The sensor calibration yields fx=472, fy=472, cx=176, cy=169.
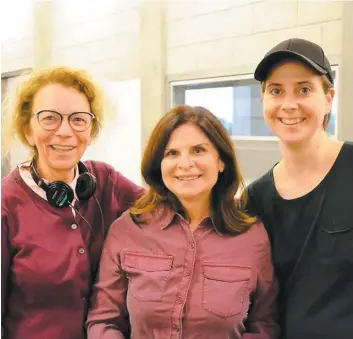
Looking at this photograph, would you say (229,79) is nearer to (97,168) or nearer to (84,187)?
(97,168)

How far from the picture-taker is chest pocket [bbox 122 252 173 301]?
1497mm

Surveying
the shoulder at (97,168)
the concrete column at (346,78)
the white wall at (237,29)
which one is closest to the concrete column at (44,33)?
the white wall at (237,29)

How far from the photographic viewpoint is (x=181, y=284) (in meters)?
1.49

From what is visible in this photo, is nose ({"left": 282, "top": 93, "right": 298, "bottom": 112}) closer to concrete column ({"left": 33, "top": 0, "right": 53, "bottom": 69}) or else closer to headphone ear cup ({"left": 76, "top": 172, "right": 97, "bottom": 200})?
headphone ear cup ({"left": 76, "top": 172, "right": 97, "bottom": 200})

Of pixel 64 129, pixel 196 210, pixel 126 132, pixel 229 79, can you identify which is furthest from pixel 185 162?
pixel 126 132

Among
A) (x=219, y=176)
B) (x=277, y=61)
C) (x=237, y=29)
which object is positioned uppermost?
(x=237, y=29)

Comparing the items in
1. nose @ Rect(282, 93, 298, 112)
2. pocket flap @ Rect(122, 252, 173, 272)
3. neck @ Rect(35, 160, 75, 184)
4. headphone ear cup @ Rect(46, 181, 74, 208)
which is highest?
nose @ Rect(282, 93, 298, 112)

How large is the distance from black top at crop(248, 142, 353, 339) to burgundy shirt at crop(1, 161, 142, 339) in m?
0.67

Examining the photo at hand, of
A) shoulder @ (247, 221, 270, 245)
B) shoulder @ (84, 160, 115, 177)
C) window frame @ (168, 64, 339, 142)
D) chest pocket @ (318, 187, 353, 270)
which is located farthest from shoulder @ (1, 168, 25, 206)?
window frame @ (168, 64, 339, 142)

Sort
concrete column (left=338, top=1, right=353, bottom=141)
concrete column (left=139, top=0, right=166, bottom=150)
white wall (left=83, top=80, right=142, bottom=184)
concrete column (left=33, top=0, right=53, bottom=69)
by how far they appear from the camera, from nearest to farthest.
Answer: concrete column (left=338, top=1, right=353, bottom=141) < concrete column (left=139, top=0, right=166, bottom=150) < white wall (left=83, top=80, right=142, bottom=184) < concrete column (left=33, top=0, right=53, bottom=69)

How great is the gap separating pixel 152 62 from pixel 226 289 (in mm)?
2793

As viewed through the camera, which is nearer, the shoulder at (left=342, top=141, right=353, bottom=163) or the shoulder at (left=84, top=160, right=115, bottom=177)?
the shoulder at (left=342, top=141, right=353, bottom=163)

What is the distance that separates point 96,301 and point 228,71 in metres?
2.27

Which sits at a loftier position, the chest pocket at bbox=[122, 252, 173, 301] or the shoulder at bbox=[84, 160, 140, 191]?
the shoulder at bbox=[84, 160, 140, 191]
